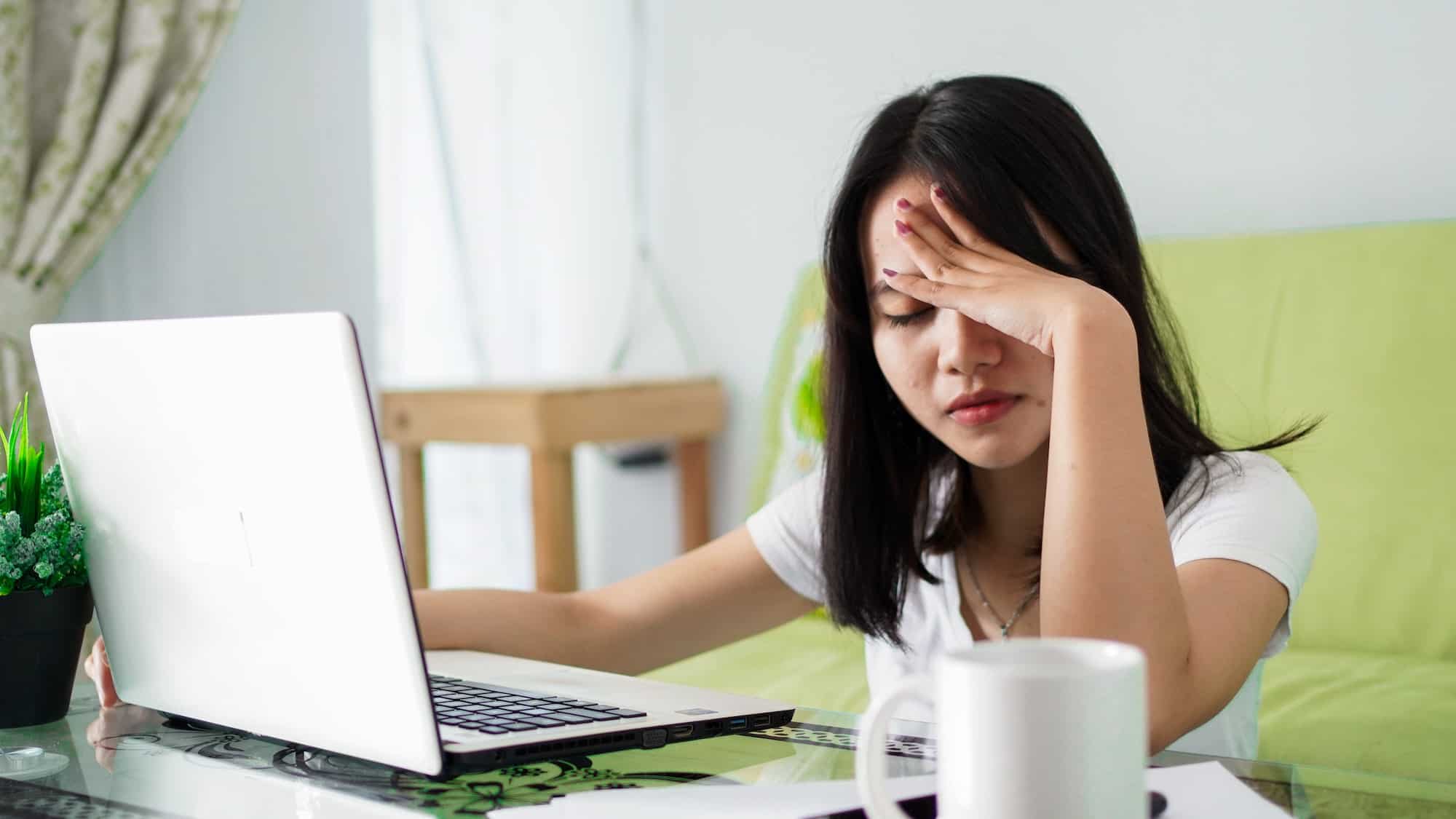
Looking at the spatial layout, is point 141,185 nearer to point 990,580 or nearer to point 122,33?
point 122,33

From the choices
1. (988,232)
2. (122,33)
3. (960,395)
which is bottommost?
(960,395)

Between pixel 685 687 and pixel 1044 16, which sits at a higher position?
pixel 1044 16

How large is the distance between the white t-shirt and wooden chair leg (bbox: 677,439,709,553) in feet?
5.02

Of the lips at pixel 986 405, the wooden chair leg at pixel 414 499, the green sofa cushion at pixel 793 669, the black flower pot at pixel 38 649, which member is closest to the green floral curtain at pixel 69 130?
the wooden chair leg at pixel 414 499

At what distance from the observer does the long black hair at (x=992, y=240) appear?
103 cm

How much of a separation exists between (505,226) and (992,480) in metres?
1.80

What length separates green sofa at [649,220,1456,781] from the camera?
1665 millimetres

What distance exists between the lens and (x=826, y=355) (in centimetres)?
123

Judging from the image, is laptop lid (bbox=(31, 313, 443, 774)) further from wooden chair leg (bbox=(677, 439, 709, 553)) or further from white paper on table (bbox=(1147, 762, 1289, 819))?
wooden chair leg (bbox=(677, 439, 709, 553))

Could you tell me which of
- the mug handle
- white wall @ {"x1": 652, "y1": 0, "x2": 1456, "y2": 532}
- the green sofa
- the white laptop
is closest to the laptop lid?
the white laptop

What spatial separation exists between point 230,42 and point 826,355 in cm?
151

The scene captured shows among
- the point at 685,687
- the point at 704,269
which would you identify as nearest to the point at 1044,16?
the point at 704,269

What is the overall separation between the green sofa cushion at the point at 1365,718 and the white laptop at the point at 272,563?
0.86m

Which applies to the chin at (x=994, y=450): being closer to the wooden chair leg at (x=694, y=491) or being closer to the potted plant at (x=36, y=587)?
the potted plant at (x=36, y=587)
